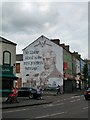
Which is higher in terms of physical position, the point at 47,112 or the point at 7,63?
the point at 7,63

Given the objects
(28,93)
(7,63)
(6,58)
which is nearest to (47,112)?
(28,93)

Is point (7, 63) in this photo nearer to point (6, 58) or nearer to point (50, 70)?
point (6, 58)

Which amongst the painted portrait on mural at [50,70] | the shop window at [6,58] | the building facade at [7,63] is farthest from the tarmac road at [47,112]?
the painted portrait on mural at [50,70]

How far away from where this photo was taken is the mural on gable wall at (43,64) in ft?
198

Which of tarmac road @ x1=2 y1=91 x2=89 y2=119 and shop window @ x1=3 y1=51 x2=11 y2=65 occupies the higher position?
shop window @ x1=3 y1=51 x2=11 y2=65

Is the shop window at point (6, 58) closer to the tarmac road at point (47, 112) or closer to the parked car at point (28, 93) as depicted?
the parked car at point (28, 93)

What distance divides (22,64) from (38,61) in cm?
440

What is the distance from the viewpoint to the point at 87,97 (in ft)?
122

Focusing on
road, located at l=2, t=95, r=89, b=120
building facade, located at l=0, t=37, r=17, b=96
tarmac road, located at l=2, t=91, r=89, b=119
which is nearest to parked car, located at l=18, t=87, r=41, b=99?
building facade, located at l=0, t=37, r=17, b=96

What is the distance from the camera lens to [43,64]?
203ft

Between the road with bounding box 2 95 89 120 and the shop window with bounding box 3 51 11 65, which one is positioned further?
the shop window with bounding box 3 51 11 65

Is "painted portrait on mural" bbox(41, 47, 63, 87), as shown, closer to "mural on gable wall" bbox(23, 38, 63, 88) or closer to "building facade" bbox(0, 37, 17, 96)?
"mural on gable wall" bbox(23, 38, 63, 88)

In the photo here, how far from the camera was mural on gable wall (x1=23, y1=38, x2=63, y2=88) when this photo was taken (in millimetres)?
60500

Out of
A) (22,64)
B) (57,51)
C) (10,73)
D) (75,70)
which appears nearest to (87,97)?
(10,73)
